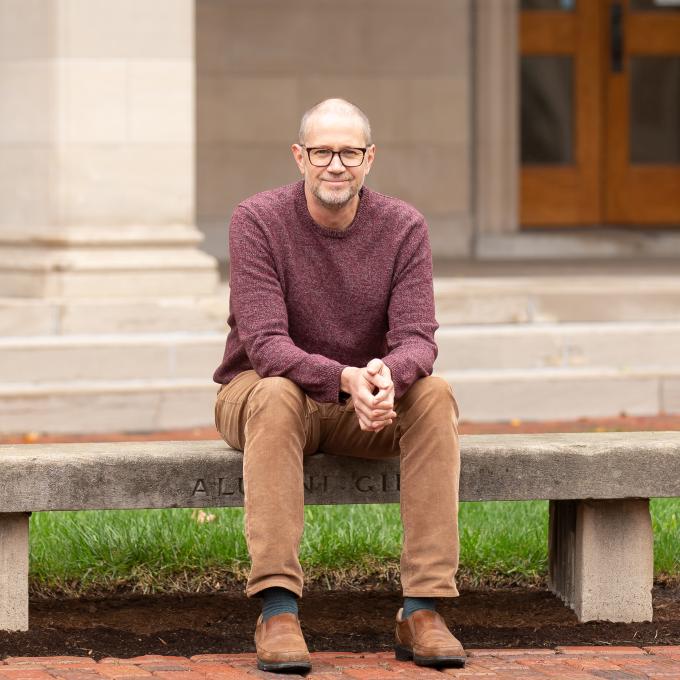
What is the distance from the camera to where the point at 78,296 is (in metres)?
8.02

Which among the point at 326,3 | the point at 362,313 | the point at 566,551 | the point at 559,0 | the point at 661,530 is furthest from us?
the point at 559,0

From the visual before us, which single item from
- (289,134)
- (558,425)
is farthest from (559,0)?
(558,425)

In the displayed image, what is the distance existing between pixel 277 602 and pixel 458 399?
4.06m

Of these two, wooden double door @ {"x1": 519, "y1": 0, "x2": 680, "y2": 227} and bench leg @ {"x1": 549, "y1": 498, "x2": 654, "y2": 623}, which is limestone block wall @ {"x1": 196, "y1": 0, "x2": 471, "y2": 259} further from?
bench leg @ {"x1": 549, "y1": 498, "x2": 654, "y2": 623}

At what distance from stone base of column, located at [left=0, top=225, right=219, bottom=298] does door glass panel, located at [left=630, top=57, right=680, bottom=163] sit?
4.86m

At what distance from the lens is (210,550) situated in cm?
503

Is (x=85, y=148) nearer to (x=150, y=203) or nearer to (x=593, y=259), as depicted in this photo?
(x=150, y=203)

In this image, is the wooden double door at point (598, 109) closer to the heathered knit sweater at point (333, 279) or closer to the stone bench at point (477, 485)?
the stone bench at point (477, 485)

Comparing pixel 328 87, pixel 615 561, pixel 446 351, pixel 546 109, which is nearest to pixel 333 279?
pixel 615 561

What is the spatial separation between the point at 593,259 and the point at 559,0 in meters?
1.96

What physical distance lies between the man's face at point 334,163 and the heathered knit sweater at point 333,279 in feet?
0.38

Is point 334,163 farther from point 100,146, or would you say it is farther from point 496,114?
point 496,114

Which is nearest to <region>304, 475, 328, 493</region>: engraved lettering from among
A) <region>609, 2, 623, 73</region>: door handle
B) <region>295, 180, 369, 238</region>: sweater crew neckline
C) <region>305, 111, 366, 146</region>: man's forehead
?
<region>295, 180, 369, 238</region>: sweater crew neckline

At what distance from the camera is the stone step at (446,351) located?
25.3ft
